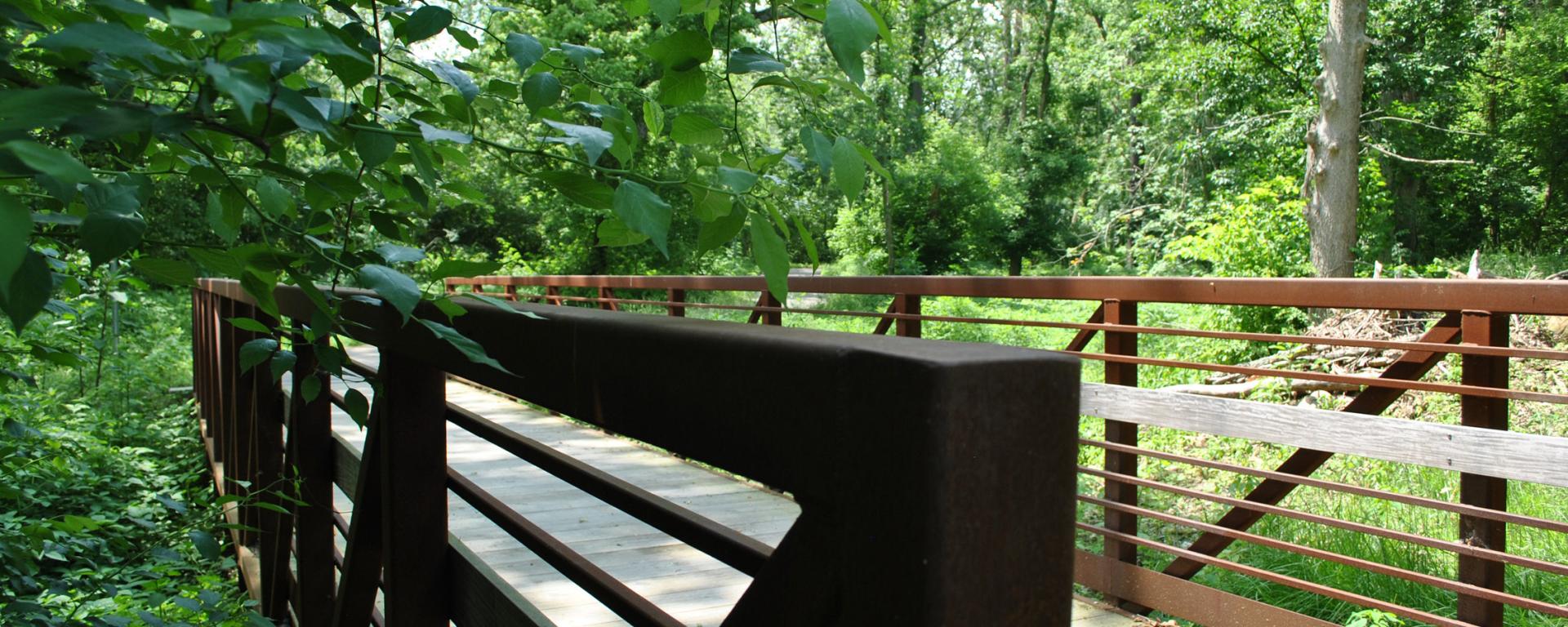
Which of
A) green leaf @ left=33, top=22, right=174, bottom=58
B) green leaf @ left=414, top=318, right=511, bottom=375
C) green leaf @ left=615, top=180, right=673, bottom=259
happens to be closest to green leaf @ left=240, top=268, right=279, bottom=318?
green leaf @ left=414, top=318, right=511, bottom=375

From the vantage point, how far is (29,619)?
6.47ft

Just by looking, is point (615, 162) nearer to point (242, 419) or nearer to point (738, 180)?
point (242, 419)

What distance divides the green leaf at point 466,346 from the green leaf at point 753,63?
353 millimetres

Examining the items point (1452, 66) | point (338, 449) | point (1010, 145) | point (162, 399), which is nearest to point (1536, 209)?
point (1452, 66)

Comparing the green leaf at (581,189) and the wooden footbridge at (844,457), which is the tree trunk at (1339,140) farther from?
A: the green leaf at (581,189)

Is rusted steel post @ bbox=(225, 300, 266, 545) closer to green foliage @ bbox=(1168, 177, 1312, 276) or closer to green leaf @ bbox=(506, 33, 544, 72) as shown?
green leaf @ bbox=(506, 33, 544, 72)

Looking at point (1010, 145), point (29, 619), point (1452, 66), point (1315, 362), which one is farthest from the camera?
point (1010, 145)

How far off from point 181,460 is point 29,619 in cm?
627

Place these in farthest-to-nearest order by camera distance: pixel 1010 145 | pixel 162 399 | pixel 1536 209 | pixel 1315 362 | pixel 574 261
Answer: pixel 1010 145 → pixel 574 261 → pixel 1536 209 → pixel 162 399 → pixel 1315 362

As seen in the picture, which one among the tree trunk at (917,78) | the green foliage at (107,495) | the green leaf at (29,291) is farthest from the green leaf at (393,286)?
the tree trunk at (917,78)

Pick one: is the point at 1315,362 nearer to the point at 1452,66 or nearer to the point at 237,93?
the point at 237,93

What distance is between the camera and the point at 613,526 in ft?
15.9

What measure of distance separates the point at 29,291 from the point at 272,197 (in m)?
0.57

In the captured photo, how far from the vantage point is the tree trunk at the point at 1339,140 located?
1263 centimetres
